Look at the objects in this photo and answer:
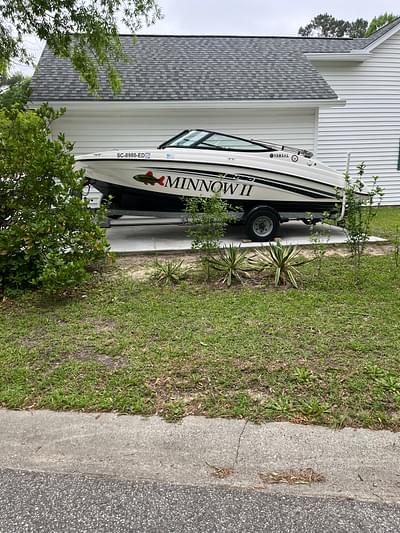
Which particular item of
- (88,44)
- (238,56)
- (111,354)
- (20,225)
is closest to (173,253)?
(20,225)

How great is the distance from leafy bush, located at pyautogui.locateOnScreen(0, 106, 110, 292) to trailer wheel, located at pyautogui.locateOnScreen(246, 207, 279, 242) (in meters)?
3.44

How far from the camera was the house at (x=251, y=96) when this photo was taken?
11.1 metres

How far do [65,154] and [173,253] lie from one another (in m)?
2.54

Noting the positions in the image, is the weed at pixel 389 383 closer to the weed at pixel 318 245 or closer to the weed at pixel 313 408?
the weed at pixel 313 408

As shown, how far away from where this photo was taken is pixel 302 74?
12.6 meters

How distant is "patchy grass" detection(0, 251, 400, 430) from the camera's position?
3.13 m

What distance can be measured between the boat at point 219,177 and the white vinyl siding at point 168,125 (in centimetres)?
339

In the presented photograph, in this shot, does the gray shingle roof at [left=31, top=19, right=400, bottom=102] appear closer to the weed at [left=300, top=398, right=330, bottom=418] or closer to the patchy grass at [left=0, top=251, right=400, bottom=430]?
the patchy grass at [left=0, top=251, right=400, bottom=430]

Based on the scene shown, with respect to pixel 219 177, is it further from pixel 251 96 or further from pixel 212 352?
pixel 212 352

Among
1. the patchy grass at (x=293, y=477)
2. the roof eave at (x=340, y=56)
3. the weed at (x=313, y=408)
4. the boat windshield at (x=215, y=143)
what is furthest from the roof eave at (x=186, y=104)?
the patchy grass at (x=293, y=477)

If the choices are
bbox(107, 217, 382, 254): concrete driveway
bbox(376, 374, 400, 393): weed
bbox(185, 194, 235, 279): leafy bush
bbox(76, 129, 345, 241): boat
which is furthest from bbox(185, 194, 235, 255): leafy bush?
bbox(376, 374, 400, 393): weed

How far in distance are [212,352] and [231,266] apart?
7.12 feet

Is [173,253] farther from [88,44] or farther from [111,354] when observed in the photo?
[88,44]

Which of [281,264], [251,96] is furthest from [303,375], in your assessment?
[251,96]
